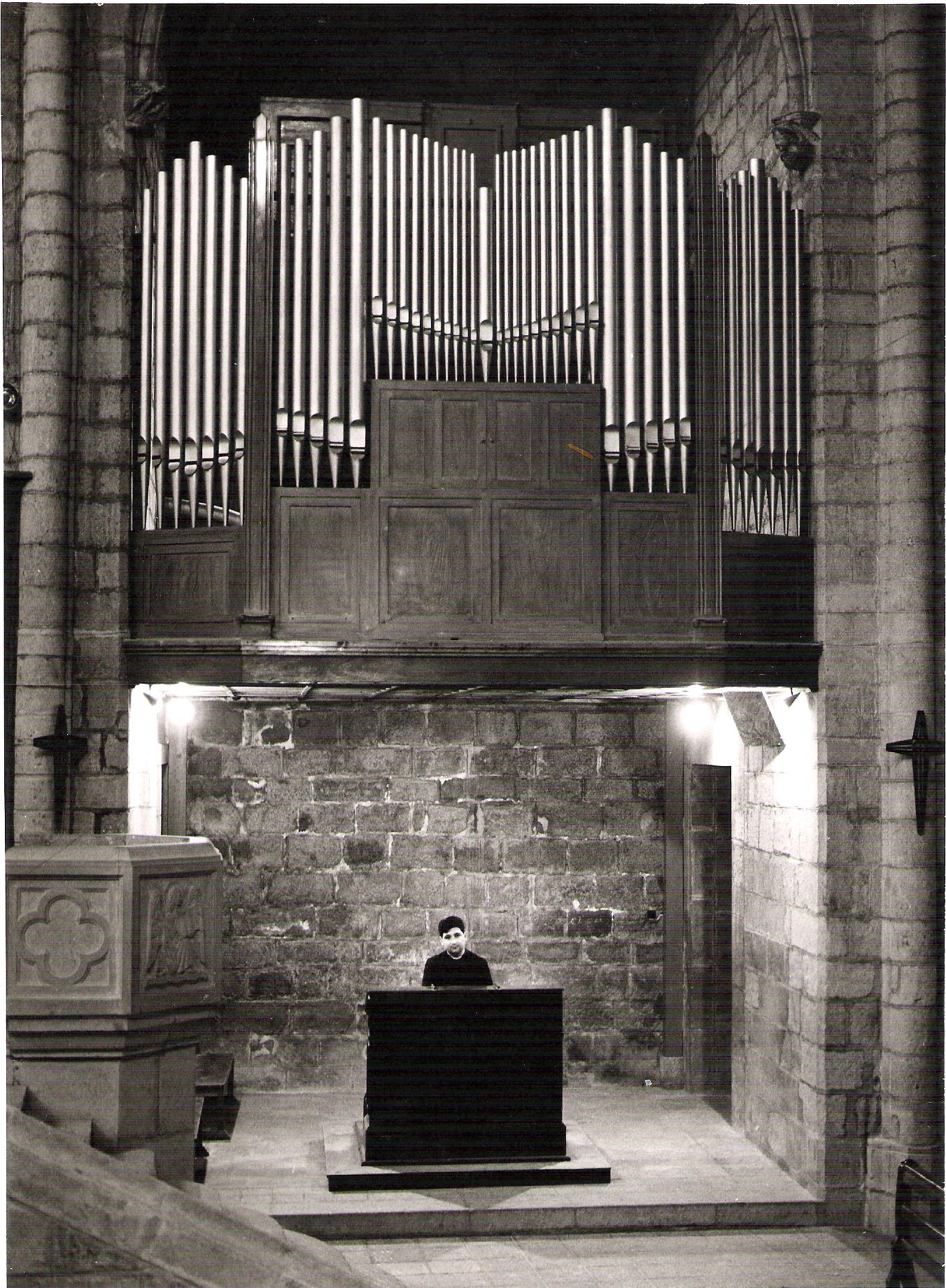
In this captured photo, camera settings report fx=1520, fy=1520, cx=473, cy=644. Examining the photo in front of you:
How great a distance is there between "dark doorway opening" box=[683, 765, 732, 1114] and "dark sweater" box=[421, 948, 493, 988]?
2310 millimetres

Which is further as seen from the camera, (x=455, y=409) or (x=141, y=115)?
(x=141, y=115)

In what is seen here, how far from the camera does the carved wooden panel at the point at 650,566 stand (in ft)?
28.2

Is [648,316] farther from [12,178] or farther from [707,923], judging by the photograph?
[707,923]

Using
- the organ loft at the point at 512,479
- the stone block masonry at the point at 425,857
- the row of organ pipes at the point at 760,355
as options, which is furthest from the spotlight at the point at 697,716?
the row of organ pipes at the point at 760,355

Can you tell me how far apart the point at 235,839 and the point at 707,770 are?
3.59m

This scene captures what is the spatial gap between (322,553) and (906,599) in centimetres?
328

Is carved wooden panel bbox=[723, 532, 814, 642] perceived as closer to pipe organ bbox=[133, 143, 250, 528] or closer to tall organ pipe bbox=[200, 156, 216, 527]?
pipe organ bbox=[133, 143, 250, 528]

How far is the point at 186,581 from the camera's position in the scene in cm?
872

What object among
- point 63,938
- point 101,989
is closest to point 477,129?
point 63,938

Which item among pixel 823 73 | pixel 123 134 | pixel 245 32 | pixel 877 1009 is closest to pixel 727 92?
pixel 823 73

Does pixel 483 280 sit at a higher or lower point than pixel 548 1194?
higher

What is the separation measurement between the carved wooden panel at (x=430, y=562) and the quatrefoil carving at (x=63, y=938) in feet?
9.71

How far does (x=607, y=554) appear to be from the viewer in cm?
861

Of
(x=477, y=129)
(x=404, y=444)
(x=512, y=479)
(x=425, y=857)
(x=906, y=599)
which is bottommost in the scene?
(x=425, y=857)
